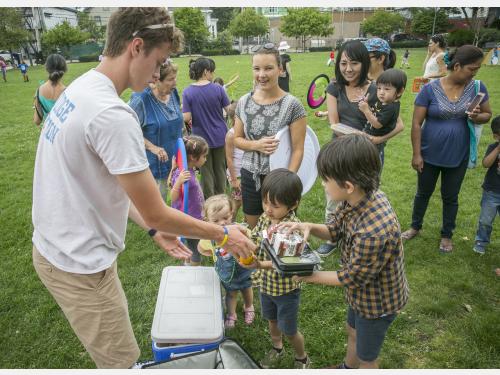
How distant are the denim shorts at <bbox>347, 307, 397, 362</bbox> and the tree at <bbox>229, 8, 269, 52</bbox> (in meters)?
71.9

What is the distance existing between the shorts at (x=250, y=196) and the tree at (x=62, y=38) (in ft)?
176

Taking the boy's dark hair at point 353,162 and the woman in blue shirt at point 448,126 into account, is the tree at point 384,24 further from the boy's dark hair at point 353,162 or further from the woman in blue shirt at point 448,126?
the boy's dark hair at point 353,162

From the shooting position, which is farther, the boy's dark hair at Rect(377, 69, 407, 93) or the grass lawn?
the boy's dark hair at Rect(377, 69, 407, 93)

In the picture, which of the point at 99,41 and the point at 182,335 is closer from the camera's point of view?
the point at 182,335

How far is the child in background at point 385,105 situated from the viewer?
11.8 feet

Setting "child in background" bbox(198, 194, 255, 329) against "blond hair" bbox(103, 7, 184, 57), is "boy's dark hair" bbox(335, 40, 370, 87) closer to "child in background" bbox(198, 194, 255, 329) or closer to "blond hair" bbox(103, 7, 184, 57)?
"child in background" bbox(198, 194, 255, 329)

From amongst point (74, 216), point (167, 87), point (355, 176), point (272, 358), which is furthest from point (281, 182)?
point (167, 87)

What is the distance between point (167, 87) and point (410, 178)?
4.41 meters

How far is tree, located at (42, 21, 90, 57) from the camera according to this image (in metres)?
48.6

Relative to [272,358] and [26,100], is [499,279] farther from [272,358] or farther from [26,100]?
[26,100]

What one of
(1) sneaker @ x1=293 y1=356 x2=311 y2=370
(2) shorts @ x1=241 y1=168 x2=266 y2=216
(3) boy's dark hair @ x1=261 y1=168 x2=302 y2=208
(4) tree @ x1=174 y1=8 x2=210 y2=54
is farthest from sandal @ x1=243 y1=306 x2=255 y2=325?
(4) tree @ x1=174 y1=8 x2=210 y2=54

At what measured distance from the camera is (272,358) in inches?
113

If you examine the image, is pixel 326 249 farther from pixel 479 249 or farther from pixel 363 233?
pixel 363 233

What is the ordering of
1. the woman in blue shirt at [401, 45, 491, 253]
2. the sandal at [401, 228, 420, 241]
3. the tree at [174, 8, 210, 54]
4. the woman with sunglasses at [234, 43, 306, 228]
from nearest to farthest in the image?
the woman with sunglasses at [234, 43, 306, 228]
the woman in blue shirt at [401, 45, 491, 253]
the sandal at [401, 228, 420, 241]
the tree at [174, 8, 210, 54]
